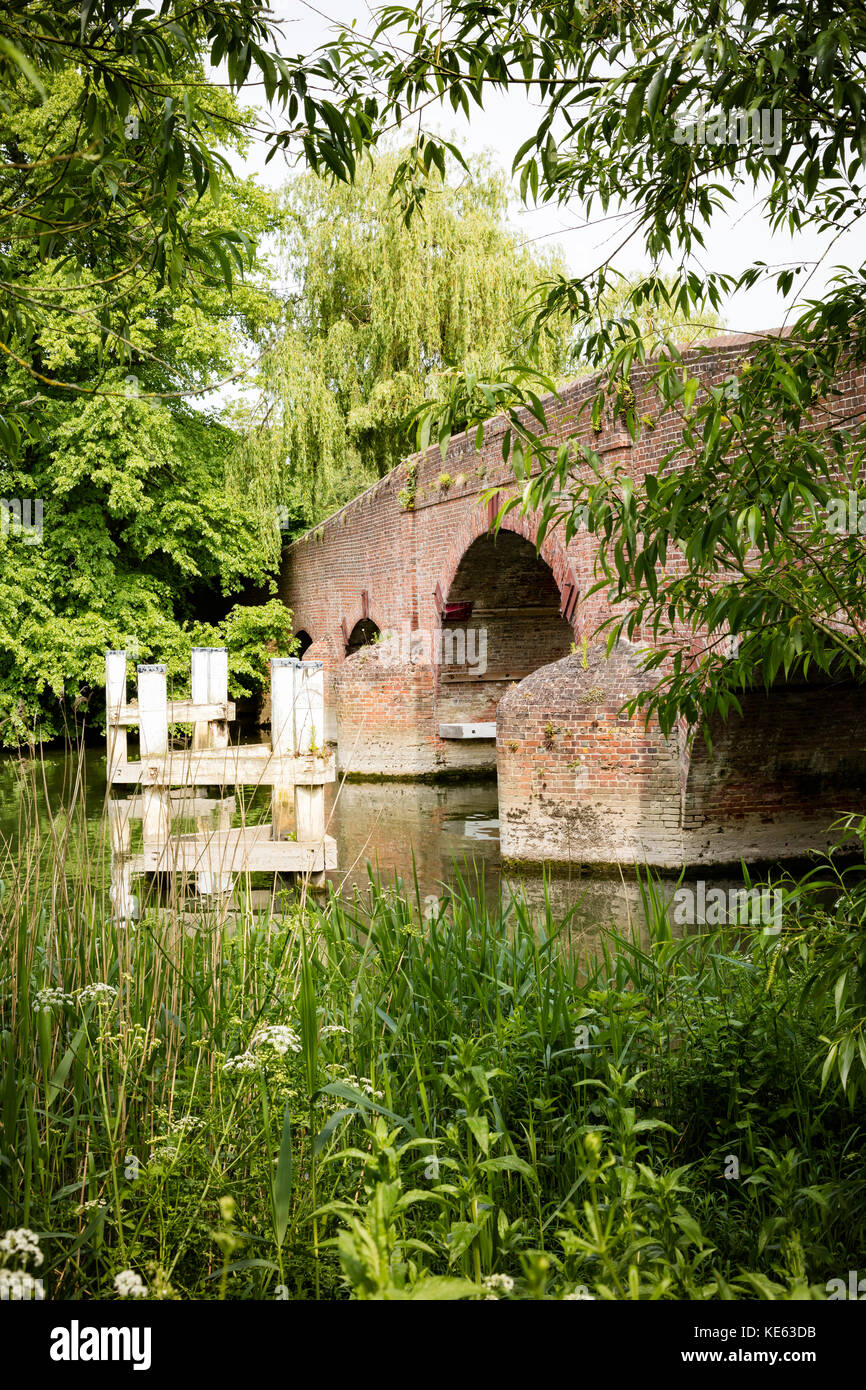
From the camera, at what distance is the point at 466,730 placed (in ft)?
48.1

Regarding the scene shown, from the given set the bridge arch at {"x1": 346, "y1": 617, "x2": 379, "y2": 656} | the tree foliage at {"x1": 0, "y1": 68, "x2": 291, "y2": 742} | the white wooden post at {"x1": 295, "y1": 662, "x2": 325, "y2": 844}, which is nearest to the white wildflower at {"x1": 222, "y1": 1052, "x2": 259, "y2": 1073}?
the white wooden post at {"x1": 295, "y1": 662, "x2": 325, "y2": 844}

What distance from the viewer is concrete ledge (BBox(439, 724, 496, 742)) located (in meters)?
14.6

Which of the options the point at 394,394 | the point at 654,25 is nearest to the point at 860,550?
the point at 654,25

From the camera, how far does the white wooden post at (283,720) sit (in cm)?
638

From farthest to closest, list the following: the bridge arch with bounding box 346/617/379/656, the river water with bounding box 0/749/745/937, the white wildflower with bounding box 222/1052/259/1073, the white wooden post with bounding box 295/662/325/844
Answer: the bridge arch with bounding box 346/617/379/656
the river water with bounding box 0/749/745/937
the white wooden post with bounding box 295/662/325/844
the white wildflower with bounding box 222/1052/259/1073

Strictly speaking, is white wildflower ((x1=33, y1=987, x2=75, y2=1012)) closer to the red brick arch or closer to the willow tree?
the red brick arch

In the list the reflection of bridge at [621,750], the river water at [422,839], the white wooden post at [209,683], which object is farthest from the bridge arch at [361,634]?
the white wooden post at [209,683]

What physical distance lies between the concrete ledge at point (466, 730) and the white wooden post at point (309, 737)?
7.90 meters

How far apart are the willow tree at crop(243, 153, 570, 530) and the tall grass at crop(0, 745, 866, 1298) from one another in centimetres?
1175

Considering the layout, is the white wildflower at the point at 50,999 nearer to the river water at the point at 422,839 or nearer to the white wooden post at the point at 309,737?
the river water at the point at 422,839

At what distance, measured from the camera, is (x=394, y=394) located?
53.8 feet

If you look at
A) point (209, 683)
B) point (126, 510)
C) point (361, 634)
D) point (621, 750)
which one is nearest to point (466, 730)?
point (209, 683)

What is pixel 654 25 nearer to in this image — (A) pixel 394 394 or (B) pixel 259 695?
(A) pixel 394 394

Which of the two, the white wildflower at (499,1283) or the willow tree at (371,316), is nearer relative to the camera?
the white wildflower at (499,1283)
